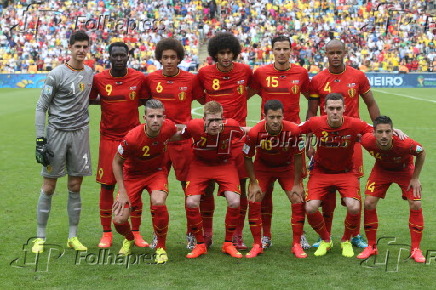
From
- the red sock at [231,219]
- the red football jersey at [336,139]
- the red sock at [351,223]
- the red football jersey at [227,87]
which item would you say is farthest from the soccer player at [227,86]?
the red sock at [351,223]

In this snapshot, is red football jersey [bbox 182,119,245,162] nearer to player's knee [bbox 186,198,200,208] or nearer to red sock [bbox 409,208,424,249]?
player's knee [bbox 186,198,200,208]

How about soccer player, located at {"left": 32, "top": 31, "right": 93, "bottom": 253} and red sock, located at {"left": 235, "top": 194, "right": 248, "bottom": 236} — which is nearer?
soccer player, located at {"left": 32, "top": 31, "right": 93, "bottom": 253}

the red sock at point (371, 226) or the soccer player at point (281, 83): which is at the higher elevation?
the soccer player at point (281, 83)

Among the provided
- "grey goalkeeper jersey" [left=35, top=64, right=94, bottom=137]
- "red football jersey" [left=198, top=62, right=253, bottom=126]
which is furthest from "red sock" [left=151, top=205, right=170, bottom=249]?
"red football jersey" [left=198, top=62, right=253, bottom=126]

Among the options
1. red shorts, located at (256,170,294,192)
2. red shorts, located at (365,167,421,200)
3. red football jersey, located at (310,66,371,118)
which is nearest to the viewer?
red shorts, located at (365,167,421,200)

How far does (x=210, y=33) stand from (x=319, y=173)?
31.2 m

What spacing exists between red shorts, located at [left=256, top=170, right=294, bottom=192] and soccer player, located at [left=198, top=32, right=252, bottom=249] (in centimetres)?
23

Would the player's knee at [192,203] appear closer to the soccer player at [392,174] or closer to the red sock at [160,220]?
the red sock at [160,220]

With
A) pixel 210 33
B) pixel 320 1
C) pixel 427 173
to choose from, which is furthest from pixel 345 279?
pixel 320 1

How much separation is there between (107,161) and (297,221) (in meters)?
2.21

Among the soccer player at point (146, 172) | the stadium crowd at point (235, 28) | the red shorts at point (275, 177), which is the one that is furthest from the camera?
the stadium crowd at point (235, 28)

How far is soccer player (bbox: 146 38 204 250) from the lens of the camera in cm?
771

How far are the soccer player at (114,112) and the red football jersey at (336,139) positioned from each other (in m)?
1.92

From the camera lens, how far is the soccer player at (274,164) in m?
7.15
